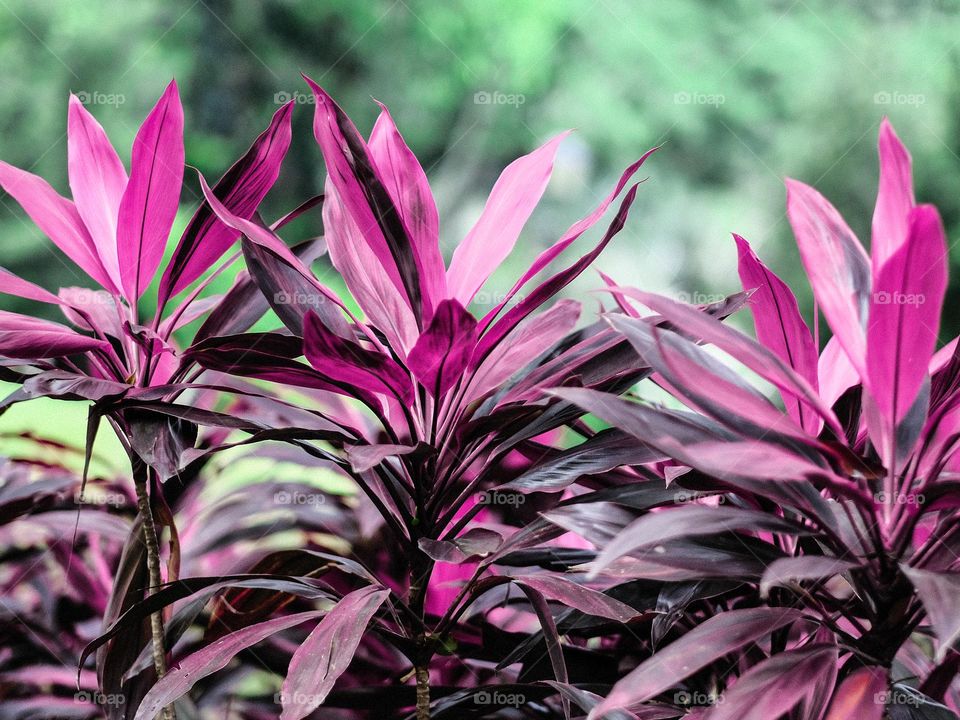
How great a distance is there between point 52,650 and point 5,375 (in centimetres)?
44

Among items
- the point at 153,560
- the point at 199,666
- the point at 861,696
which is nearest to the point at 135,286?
the point at 153,560

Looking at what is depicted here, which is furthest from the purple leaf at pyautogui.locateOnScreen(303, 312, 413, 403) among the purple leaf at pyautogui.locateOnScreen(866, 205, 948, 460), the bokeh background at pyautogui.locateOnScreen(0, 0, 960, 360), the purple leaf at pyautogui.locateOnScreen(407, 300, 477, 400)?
the bokeh background at pyautogui.locateOnScreen(0, 0, 960, 360)

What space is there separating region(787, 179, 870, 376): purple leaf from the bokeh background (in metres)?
2.05

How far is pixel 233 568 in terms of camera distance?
86 cm

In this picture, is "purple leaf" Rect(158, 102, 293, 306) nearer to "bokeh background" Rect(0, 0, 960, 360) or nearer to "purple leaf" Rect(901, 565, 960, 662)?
"purple leaf" Rect(901, 565, 960, 662)

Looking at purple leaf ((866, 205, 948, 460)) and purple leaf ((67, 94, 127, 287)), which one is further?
purple leaf ((67, 94, 127, 287))

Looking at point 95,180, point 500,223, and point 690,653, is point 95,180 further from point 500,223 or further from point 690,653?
point 690,653

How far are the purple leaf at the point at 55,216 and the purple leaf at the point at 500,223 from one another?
1.15ft

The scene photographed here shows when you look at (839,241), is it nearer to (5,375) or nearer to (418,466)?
(418,466)

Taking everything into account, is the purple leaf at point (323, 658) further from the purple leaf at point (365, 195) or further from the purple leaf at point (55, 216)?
the purple leaf at point (55, 216)

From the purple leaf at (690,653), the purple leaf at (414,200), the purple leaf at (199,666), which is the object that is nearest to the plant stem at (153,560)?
the purple leaf at (199,666)

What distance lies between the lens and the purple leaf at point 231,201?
74cm

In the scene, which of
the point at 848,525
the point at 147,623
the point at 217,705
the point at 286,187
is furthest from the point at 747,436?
the point at 286,187

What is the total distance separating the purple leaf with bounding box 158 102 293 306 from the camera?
0.74 metres
